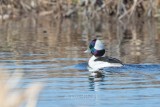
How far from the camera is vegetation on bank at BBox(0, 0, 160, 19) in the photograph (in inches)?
1160

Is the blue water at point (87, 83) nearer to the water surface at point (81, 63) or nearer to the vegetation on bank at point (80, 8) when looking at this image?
the water surface at point (81, 63)

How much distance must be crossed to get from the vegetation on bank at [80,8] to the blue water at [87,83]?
48.4 feet

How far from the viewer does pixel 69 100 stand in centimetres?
923

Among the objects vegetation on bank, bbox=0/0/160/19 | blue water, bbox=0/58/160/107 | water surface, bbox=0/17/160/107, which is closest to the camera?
blue water, bbox=0/58/160/107

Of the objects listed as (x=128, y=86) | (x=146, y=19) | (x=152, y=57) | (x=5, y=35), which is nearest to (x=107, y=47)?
(x=152, y=57)

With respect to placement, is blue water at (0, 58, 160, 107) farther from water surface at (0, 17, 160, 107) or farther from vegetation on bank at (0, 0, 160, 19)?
vegetation on bank at (0, 0, 160, 19)

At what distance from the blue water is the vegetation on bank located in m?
14.7

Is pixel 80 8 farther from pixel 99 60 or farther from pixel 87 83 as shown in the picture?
pixel 87 83

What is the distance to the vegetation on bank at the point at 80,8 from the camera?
2945 cm

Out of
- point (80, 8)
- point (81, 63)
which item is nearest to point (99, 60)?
point (81, 63)

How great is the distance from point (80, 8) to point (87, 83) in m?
20.8

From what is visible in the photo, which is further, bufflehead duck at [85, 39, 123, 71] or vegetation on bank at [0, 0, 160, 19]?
vegetation on bank at [0, 0, 160, 19]

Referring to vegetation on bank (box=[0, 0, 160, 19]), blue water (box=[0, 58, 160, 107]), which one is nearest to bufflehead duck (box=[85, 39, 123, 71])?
blue water (box=[0, 58, 160, 107])

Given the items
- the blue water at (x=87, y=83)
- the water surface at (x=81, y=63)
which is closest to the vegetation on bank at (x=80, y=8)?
the water surface at (x=81, y=63)
